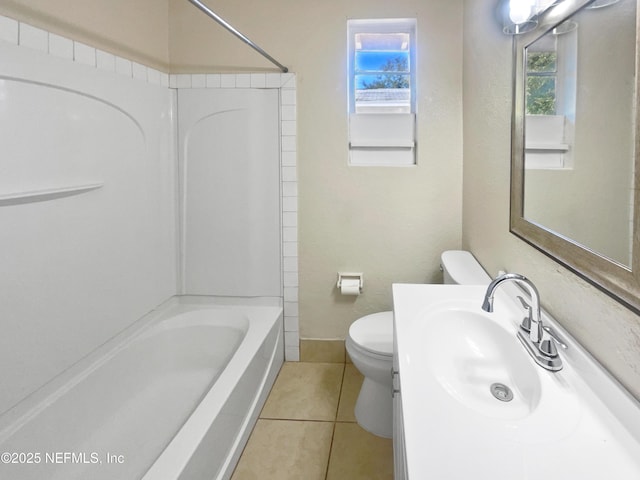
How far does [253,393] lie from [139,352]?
2.00 ft

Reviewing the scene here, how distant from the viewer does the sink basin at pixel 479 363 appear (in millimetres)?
976

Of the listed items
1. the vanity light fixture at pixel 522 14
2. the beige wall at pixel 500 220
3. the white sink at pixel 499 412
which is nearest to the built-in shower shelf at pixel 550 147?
the beige wall at pixel 500 220

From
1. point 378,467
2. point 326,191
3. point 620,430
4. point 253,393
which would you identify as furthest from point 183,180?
point 620,430

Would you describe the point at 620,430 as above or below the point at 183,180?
below

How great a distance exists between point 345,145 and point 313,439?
1563 mm

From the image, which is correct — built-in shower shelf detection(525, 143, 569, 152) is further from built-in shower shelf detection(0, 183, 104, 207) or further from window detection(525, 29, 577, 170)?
built-in shower shelf detection(0, 183, 104, 207)

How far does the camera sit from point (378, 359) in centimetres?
184

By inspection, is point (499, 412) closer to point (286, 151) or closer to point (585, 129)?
point (585, 129)

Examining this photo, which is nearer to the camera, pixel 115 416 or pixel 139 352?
pixel 115 416

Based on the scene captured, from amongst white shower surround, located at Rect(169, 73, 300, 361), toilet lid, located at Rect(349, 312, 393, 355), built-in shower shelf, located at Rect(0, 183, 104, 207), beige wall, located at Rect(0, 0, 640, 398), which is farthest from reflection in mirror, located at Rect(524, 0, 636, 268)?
built-in shower shelf, located at Rect(0, 183, 104, 207)

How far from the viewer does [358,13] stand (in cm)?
233

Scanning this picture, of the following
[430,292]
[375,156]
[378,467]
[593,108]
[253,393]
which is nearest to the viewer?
[593,108]

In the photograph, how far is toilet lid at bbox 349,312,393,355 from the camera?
1862 mm

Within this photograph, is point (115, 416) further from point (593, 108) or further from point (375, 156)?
point (593, 108)
